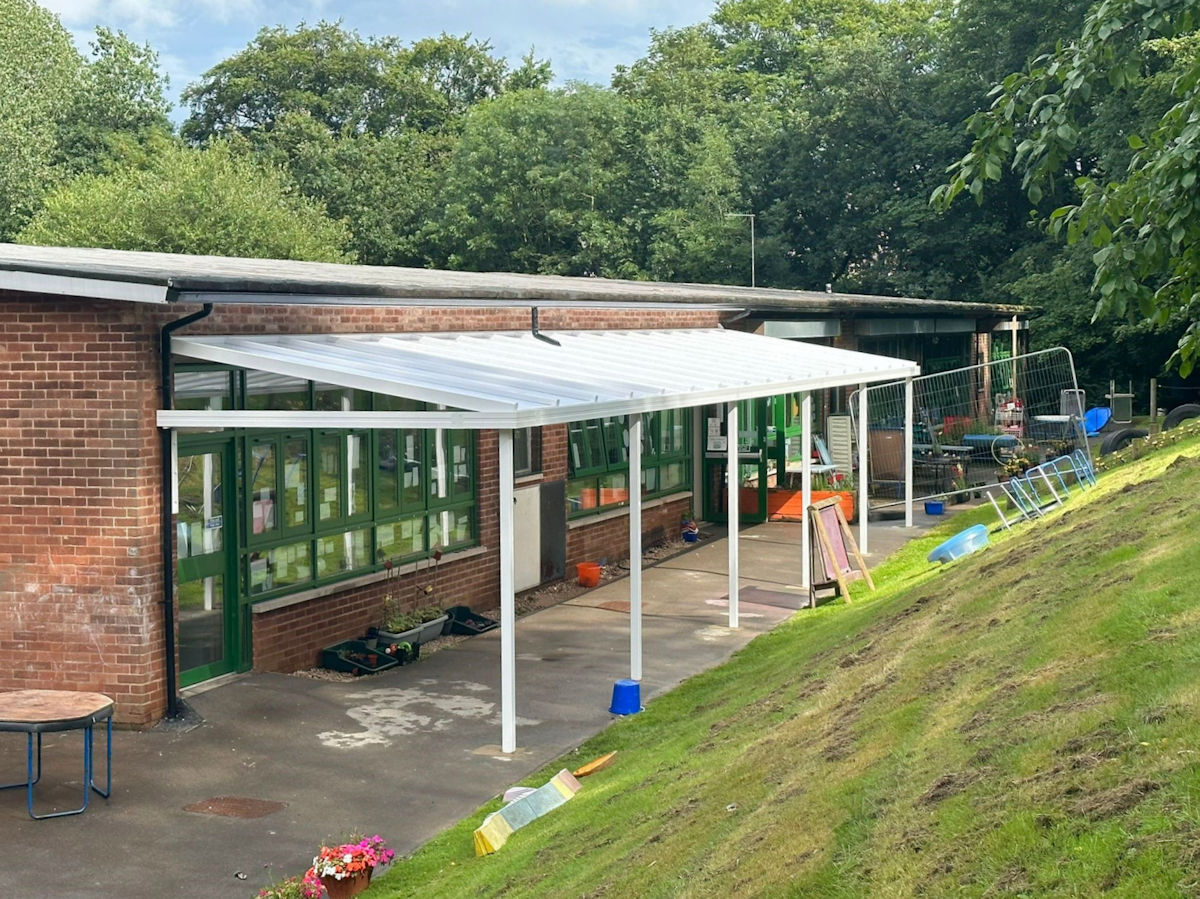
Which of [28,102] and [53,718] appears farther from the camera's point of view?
[28,102]

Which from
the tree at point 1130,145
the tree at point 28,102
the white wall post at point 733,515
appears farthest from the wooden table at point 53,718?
the tree at point 28,102

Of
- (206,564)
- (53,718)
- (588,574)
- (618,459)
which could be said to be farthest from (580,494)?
(53,718)

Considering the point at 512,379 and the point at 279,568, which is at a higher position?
the point at 512,379

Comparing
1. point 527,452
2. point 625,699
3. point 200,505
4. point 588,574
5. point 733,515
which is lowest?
point 625,699

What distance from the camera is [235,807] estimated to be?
9.51 metres

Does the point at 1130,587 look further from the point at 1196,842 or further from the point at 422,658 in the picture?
the point at 422,658

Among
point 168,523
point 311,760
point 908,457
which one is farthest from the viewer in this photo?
point 908,457

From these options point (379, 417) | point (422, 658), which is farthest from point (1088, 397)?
point (379, 417)

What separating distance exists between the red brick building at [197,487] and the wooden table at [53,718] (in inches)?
58.6

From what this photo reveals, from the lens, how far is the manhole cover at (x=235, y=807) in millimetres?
9391

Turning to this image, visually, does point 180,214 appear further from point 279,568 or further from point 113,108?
point 279,568

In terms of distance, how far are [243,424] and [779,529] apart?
41.9ft

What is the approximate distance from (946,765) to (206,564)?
7.81 metres

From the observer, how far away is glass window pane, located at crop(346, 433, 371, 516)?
46.1 ft
